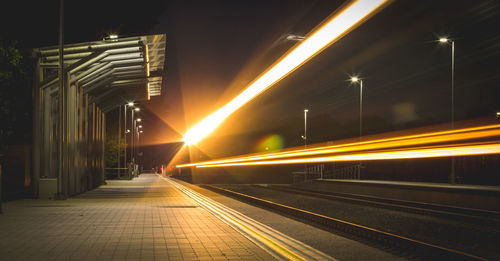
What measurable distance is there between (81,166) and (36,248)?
16680mm

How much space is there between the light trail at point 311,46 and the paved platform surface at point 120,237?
5178mm

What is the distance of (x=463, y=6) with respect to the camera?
18.1m

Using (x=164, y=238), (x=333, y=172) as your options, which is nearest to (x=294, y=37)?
(x=164, y=238)

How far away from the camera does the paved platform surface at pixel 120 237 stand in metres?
7.77

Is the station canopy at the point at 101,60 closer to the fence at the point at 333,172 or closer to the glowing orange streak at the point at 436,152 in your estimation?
the glowing orange streak at the point at 436,152

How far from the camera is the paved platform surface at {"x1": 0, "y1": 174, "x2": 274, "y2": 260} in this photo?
25.5ft

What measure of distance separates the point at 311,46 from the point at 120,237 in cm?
733

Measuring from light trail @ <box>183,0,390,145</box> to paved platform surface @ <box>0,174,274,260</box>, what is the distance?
518 centimetres

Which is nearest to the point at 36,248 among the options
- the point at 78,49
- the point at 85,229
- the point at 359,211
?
the point at 85,229

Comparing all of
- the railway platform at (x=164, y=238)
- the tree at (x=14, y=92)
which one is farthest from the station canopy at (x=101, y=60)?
the railway platform at (x=164, y=238)

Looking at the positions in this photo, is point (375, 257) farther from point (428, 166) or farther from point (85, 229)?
point (428, 166)

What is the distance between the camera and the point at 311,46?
14.0m

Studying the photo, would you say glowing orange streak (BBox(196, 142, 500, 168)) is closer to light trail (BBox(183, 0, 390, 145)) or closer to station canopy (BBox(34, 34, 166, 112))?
light trail (BBox(183, 0, 390, 145))

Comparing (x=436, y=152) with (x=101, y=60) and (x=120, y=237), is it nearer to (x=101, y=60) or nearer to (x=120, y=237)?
(x=120, y=237)
